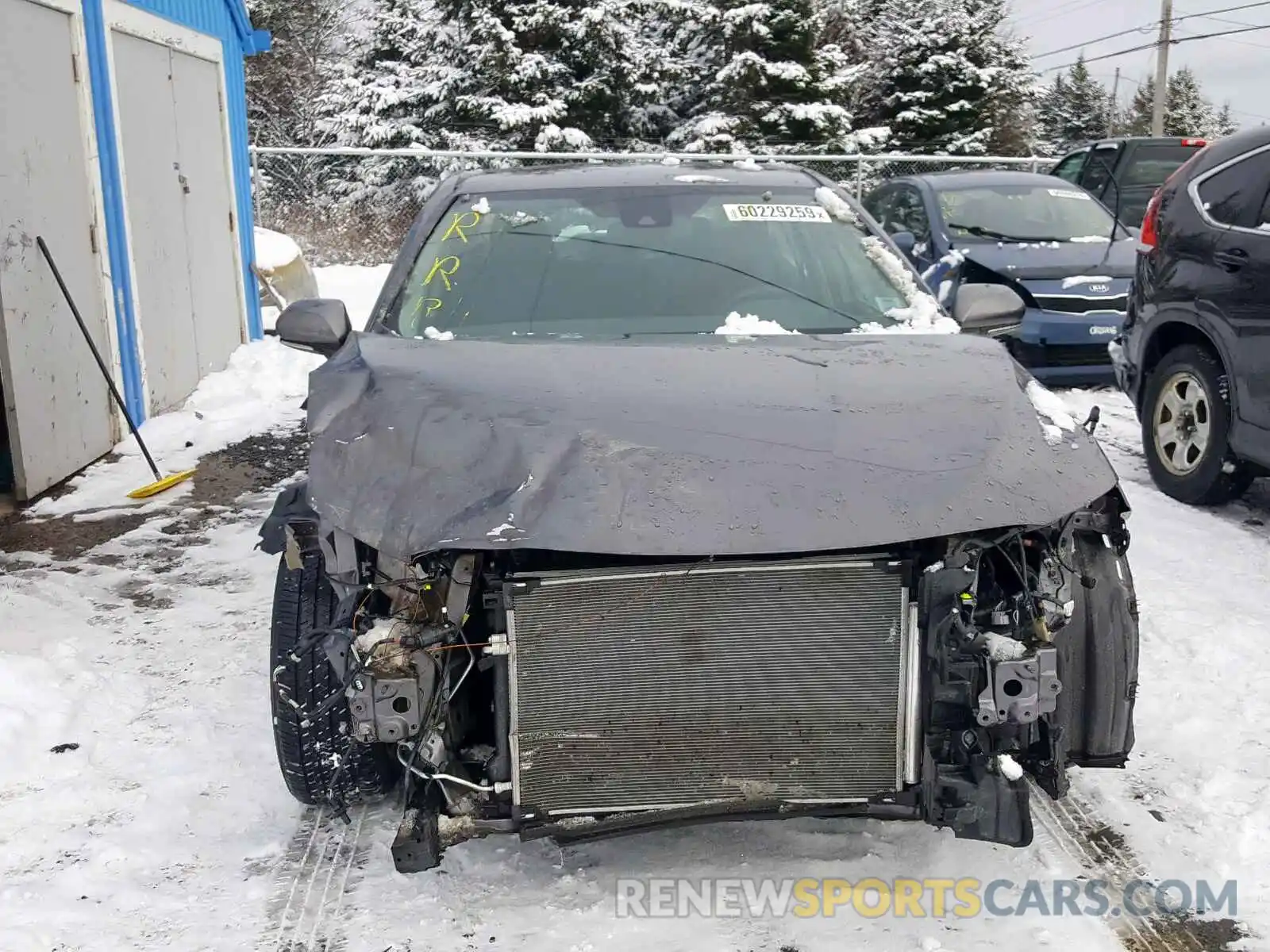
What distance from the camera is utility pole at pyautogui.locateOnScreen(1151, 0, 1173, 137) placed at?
2908cm

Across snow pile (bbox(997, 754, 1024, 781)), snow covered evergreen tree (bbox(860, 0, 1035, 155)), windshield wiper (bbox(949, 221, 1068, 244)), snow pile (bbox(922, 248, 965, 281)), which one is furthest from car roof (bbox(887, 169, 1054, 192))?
snow covered evergreen tree (bbox(860, 0, 1035, 155))

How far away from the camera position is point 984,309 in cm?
362

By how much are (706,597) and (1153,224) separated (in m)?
4.72

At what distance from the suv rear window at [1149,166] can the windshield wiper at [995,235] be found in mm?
4794

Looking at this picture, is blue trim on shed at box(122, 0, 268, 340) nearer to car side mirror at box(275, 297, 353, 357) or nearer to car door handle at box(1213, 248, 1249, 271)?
car side mirror at box(275, 297, 353, 357)

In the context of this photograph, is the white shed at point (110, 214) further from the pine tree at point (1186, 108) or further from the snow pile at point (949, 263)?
the pine tree at point (1186, 108)

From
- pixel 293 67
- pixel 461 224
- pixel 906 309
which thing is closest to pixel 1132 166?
pixel 906 309

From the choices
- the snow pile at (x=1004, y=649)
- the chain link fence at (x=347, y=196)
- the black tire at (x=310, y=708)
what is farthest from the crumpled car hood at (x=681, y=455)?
the chain link fence at (x=347, y=196)

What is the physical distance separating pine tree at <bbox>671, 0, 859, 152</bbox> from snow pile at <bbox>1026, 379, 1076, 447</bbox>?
72.2ft

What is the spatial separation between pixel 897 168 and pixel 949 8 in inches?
484

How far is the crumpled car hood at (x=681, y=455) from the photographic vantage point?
7.61 feet

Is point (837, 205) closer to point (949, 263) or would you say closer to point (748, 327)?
point (748, 327)

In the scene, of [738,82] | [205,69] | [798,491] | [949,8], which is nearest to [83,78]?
[205,69]

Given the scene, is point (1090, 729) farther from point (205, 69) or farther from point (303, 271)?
point (303, 271)
